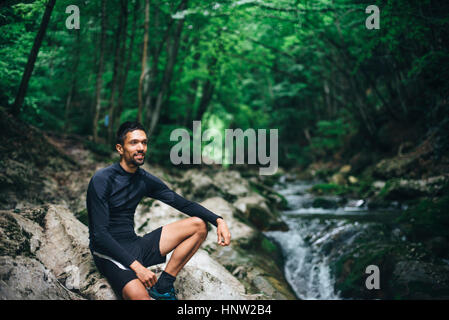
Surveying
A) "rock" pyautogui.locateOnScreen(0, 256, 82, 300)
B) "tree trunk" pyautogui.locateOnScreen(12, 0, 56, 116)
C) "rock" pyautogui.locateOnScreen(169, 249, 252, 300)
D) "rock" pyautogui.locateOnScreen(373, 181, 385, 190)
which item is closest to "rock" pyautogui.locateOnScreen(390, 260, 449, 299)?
"rock" pyautogui.locateOnScreen(169, 249, 252, 300)

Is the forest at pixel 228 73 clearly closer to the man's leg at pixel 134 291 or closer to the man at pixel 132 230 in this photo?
the man at pixel 132 230

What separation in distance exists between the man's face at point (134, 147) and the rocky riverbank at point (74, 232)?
3.69 ft

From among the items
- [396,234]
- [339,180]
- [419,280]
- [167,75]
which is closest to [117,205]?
[419,280]

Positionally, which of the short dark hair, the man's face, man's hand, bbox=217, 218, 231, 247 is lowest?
man's hand, bbox=217, 218, 231, 247

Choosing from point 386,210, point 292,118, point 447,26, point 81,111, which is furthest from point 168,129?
point 292,118

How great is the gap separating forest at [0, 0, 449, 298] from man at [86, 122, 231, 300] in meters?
3.26

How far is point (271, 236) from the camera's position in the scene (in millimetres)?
6746

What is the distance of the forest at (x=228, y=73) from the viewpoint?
5.26 m

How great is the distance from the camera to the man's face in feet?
8.38

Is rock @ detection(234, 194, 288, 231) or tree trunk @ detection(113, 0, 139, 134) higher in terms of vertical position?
tree trunk @ detection(113, 0, 139, 134)

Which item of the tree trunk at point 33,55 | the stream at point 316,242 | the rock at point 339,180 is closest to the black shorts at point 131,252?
the stream at point 316,242

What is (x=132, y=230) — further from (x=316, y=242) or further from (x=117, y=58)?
(x=117, y=58)

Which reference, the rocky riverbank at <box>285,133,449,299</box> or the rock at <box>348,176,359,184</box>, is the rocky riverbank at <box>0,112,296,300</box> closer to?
the rocky riverbank at <box>285,133,449,299</box>

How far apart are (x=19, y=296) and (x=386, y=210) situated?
27.7ft
